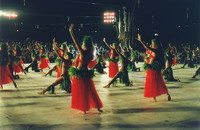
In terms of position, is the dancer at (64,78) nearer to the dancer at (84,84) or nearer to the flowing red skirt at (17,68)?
the dancer at (84,84)

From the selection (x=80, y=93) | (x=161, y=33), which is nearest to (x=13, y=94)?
(x=80, y=93)

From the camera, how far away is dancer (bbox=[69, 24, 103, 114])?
5.64m

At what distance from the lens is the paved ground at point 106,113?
492 cm

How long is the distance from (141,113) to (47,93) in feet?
12.7

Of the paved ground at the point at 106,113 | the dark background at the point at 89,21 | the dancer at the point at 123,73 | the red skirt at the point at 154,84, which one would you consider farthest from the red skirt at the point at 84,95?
the dark background at the point at 89,21

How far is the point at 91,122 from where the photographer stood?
16.8 feet

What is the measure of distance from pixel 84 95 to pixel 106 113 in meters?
0.71

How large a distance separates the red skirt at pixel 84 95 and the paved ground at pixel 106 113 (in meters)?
0.22

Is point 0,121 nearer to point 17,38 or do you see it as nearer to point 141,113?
point 141,113

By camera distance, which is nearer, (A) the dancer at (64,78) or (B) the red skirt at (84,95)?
(B) the red skirt at (84,95)

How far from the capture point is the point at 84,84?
5.73 meters

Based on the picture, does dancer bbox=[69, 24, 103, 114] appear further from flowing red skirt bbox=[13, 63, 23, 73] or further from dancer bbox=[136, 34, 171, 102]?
flowing red skirt bbox=[13, 63, 23, 73]

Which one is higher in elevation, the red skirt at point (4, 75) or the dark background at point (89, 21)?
the dark background at point (89, 21)

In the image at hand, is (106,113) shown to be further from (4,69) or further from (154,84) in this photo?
(4,69)
